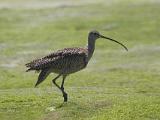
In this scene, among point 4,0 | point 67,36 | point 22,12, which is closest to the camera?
point 67,36

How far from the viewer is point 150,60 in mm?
46688

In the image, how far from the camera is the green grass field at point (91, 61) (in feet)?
80.5

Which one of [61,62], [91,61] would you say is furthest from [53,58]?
[91,61]

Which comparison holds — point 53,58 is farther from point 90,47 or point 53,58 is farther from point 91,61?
point 91,61

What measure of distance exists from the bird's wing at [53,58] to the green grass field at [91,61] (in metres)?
→ 1.63

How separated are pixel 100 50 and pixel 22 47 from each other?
6.45 metres

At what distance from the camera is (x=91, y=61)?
47.1 meters

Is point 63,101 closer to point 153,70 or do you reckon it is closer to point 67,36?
point 153,70

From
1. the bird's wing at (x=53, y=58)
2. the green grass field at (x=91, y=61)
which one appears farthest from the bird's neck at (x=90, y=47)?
the green grass field at (x=91, y=61)

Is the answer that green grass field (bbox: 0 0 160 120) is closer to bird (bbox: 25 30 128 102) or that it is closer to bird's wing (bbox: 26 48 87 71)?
bird (bbox: 25 30 128 102)

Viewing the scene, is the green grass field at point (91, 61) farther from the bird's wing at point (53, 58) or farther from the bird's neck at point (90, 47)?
the bird's neck at point (90, 47)

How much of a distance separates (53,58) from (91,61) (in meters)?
21.9

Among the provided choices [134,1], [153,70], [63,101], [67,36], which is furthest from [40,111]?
[134,1]

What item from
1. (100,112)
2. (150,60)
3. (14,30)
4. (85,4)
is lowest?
(100,112)
